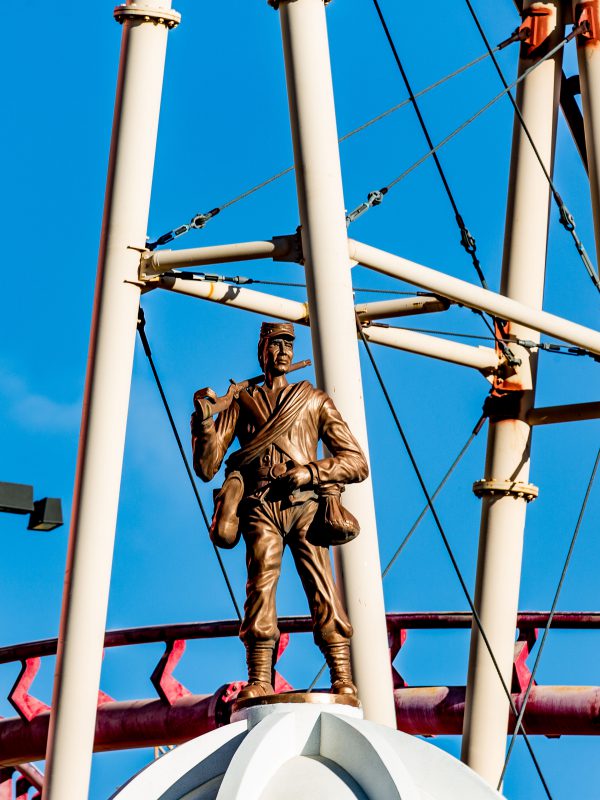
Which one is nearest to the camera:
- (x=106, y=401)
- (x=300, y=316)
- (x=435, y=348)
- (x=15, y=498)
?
(x=15, y=498)

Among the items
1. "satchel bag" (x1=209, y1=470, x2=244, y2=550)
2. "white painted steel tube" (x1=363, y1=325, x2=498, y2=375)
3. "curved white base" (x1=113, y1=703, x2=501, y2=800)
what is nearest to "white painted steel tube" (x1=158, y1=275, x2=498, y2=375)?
"white painted steel tube" (x1=363, y1=325, x2=498, y2=375)

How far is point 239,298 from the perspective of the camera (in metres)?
15.9

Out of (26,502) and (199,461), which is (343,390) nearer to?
(26,502)

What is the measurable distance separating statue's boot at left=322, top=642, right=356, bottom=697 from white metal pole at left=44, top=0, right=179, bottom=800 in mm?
4578

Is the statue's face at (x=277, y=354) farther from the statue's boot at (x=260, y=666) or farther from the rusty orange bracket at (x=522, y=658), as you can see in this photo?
the rusty orange bracket at (x=522, y=658)

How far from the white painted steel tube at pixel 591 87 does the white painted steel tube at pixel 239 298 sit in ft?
11.1

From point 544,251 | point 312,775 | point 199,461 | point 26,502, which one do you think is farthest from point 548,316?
point 312,775

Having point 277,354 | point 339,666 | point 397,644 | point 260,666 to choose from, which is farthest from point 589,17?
point 260,666

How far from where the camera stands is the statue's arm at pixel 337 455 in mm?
10344

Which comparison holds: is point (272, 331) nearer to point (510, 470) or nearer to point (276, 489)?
point (276, 489)

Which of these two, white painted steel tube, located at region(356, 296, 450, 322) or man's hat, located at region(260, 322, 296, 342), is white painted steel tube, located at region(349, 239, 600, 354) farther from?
man's hat, located at region(260, 322, 296, 342)

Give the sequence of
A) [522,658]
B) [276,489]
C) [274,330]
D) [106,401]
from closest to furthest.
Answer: [276,489] < [274,330] < [106,401] < [522,658]

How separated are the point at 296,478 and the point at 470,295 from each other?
226 inches

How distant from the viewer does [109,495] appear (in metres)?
14.7
